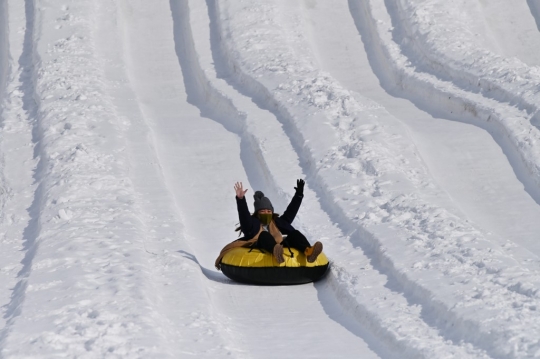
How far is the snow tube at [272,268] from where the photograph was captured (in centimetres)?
759

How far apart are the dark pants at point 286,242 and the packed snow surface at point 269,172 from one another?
14.0 inches

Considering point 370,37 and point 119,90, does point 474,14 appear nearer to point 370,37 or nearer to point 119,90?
point 370,37

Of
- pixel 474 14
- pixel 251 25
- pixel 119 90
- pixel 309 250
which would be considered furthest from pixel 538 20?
pixel 309 250

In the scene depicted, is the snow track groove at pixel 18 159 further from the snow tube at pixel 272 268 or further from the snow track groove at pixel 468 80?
the snow track groove at pixel 468 80

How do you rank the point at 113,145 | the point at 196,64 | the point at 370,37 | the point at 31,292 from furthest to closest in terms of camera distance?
the point at 370,37, the point at 196,64, the point at 113,145, the point at 31,292

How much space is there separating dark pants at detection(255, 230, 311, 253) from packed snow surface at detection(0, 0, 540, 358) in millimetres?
354

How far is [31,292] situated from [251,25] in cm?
1202

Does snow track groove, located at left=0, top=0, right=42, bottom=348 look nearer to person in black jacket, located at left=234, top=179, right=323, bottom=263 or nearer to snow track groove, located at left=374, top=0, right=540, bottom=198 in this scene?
person in black jacket, located at left=234, top=179, right=323, bottom=263

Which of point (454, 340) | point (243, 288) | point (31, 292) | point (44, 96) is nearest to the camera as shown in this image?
point (454, 340)

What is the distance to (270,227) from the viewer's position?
8.06 meters

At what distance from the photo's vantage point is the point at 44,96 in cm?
1439

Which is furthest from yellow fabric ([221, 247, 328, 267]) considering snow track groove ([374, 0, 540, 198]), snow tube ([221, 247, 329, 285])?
snow track groove ([374, 0, 540, 198])

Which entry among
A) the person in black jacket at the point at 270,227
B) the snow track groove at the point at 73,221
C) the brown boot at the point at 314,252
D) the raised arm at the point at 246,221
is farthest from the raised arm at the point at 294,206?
the snow track groove at the point at 73,221

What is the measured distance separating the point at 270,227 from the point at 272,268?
577 millimetres
